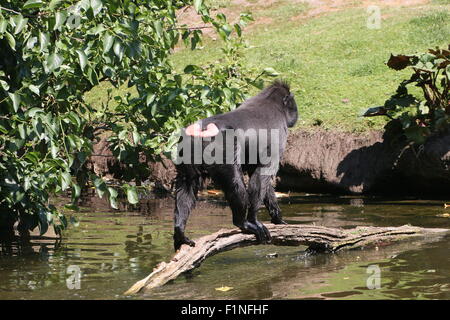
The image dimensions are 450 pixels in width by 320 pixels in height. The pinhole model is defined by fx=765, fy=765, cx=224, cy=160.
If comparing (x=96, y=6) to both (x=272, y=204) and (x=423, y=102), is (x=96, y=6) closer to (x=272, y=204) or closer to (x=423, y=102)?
(x=272, y=204)

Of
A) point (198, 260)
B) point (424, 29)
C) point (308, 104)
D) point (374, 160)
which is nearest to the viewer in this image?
point (198, 260)

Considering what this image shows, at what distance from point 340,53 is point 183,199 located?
1239 centimetres

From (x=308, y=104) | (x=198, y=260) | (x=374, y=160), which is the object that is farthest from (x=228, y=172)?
(x=308, y=104)

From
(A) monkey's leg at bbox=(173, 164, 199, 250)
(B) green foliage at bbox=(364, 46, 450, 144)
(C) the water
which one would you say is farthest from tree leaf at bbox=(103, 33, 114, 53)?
(B) green foliage at bbox=(364, 46, 450, 144)

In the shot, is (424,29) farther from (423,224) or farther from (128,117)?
(128,117)

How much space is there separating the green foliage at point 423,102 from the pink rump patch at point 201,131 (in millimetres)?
5545

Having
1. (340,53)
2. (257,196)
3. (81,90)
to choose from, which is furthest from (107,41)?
(340,53)

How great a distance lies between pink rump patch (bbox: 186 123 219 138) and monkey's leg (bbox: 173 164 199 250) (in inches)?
16.3

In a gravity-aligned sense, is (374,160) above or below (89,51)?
below

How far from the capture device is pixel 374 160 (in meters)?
12.7

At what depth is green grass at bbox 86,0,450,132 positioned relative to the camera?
1483cm

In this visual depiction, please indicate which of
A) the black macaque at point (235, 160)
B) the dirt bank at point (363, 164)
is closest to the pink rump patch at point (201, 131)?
the black macaque at point (235, 160)
